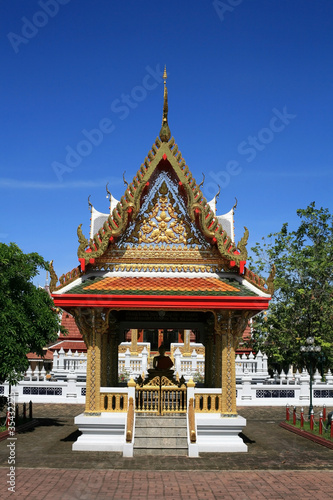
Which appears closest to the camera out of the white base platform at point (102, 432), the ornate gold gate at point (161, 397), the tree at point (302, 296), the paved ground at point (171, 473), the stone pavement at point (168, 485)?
the stone pavement at point (168, 485)

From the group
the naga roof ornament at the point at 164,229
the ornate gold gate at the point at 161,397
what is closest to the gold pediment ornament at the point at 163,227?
the naga roof ornament at the point at 164,229

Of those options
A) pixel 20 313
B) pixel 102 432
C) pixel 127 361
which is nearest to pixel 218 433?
pixel 102 432

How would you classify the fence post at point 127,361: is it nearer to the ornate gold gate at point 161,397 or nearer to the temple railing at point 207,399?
the ornate gold gate at point 161,397

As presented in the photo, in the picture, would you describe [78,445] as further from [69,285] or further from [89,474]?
[69,285]

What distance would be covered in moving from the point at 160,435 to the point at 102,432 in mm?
1494

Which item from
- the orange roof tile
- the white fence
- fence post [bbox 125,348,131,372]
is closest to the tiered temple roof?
the orange roof tile

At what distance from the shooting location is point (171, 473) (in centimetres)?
1061

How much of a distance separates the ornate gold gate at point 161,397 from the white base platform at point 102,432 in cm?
69

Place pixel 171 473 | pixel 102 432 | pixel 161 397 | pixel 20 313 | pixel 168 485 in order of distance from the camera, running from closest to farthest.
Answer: pixel 168 485
pixel 171 473
pixel 102 432
pixel 161 397
pixel 20 313

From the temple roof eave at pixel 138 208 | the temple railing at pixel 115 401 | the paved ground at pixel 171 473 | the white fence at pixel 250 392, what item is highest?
the temple roof eave at pixel 138 208

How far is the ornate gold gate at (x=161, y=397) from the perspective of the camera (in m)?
13.4

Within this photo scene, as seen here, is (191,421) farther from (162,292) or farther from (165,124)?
(165,124)

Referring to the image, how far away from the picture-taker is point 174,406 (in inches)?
543

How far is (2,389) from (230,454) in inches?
694
